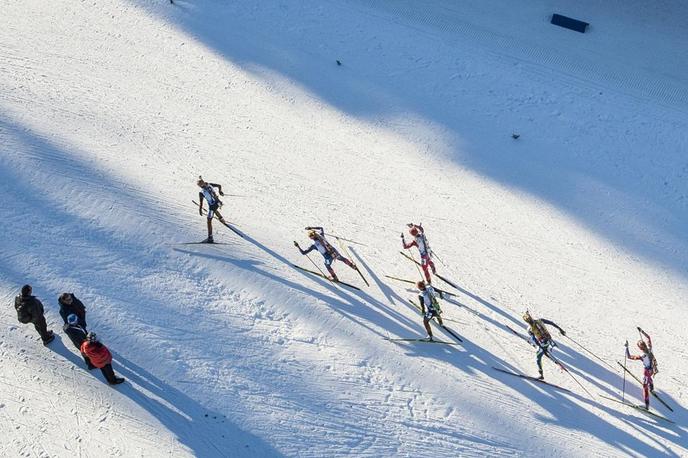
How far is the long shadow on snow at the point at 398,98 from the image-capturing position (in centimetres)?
1597

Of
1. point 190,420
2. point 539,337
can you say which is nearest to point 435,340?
point 539,337

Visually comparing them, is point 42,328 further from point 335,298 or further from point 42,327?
point 335,298

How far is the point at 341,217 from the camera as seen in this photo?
15.3 metres

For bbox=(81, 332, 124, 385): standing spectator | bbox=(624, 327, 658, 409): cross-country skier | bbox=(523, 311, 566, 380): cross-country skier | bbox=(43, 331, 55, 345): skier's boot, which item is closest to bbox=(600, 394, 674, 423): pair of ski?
bbox=(624, 327, 658, 409): cross-country skier

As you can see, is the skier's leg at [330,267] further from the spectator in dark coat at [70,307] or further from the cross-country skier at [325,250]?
the spectator in dark coat at [70,307]

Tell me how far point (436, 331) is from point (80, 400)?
7609mm

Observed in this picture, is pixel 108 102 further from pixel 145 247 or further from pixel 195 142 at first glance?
pixel 145 247

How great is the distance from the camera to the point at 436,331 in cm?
1307

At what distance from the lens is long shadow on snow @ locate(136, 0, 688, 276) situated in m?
16.0

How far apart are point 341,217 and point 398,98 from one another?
5192 mm

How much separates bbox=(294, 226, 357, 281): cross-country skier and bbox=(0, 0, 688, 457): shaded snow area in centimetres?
42

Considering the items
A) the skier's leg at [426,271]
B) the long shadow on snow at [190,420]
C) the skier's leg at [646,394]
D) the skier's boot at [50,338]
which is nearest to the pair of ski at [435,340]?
the skier's leg at [426,271]

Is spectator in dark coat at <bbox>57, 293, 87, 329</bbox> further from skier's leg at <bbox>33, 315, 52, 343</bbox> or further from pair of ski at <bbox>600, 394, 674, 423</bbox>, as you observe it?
pair of ski at <bbox>600, 394, 674, 423</bbox>

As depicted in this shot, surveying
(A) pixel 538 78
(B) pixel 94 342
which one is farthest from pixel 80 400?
(A) pixel 538 78
